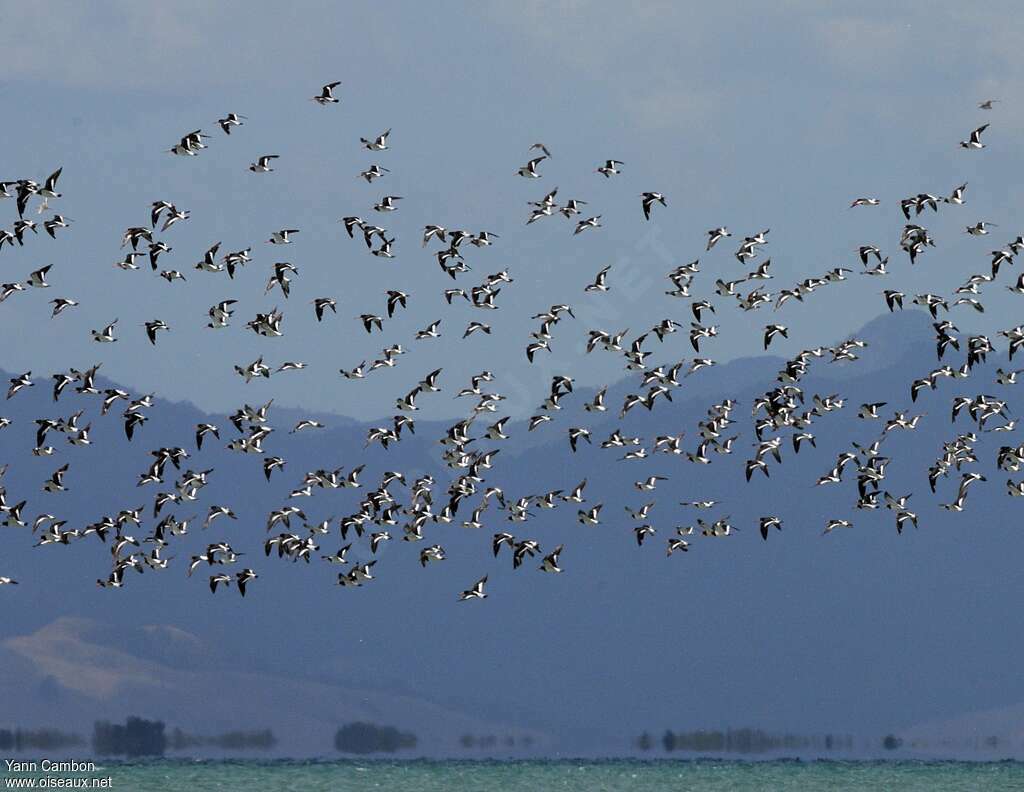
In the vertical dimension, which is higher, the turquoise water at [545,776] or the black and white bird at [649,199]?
the black and white bird at [649,199]

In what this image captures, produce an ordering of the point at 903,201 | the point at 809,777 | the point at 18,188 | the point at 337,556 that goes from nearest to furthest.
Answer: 1. the point at 18,188
2. the point at 903,201
3. the point at 337,556
4. the point at 809,777

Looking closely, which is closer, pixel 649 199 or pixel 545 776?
pixel 649 199

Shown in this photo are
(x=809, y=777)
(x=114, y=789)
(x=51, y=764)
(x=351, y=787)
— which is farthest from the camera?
(x=51, y=764)

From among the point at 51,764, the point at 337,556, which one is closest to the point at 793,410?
the point at 337,556

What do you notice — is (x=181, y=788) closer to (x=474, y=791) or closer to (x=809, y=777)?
(x=474, y=791)

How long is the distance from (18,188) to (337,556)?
64.0 feet

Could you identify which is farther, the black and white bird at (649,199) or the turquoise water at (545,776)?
the turquoise water at (545,776)

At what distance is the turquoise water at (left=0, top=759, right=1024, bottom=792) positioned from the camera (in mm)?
122250

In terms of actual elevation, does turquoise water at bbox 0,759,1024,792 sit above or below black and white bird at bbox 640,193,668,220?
below

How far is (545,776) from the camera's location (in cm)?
14212

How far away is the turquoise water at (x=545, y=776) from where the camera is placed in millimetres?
122250

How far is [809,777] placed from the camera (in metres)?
139

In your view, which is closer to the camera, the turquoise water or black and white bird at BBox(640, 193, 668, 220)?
black and white bird at BBox(640, 193, 668, 220)

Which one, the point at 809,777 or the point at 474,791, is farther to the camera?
the point at 809,777
